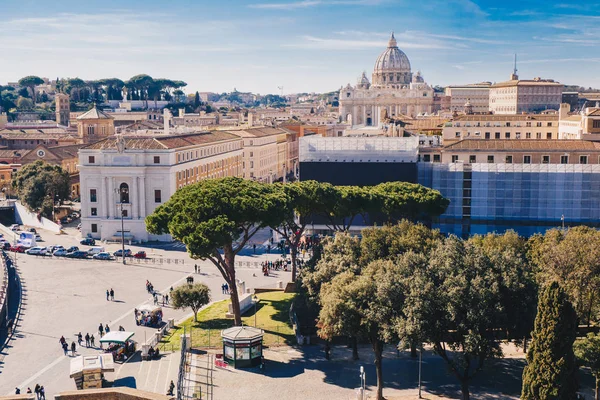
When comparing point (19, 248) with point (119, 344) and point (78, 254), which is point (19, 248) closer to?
point (78, 254)

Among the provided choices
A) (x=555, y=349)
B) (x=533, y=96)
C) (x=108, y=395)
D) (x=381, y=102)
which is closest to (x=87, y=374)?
(x=108, y=395)

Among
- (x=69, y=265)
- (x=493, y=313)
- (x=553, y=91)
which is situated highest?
(x=553, y=91)

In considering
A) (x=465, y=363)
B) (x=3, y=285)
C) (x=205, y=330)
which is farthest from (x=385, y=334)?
(x=3, y=285)

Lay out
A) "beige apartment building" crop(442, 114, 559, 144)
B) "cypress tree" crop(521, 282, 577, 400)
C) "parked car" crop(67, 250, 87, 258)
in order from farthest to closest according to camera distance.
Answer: "beige apartment building" crop(442, 114, 559, 144) → "parked car" crop(67, 250, 87, 258) → "cypress tree" crop(521, 282, 577, 400)

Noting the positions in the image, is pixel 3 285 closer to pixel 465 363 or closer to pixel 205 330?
pixel 205 330

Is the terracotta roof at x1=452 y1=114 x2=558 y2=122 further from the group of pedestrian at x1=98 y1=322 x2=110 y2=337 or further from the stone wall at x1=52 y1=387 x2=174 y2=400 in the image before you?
the stone wall at x1=52 y1=387 x2=174 y2=400

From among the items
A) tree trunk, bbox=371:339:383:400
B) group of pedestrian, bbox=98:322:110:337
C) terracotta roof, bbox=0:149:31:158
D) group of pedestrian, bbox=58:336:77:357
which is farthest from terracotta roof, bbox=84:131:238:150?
tree trunk, bbox=371:339:383:400

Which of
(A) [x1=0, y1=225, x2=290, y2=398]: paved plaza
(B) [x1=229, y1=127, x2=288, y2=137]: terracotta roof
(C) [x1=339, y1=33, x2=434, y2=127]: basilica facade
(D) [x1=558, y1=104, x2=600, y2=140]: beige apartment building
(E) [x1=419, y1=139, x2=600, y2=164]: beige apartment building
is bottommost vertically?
(A) [x1=0, y1=225, x2=290, y2=398]: paved plaza
